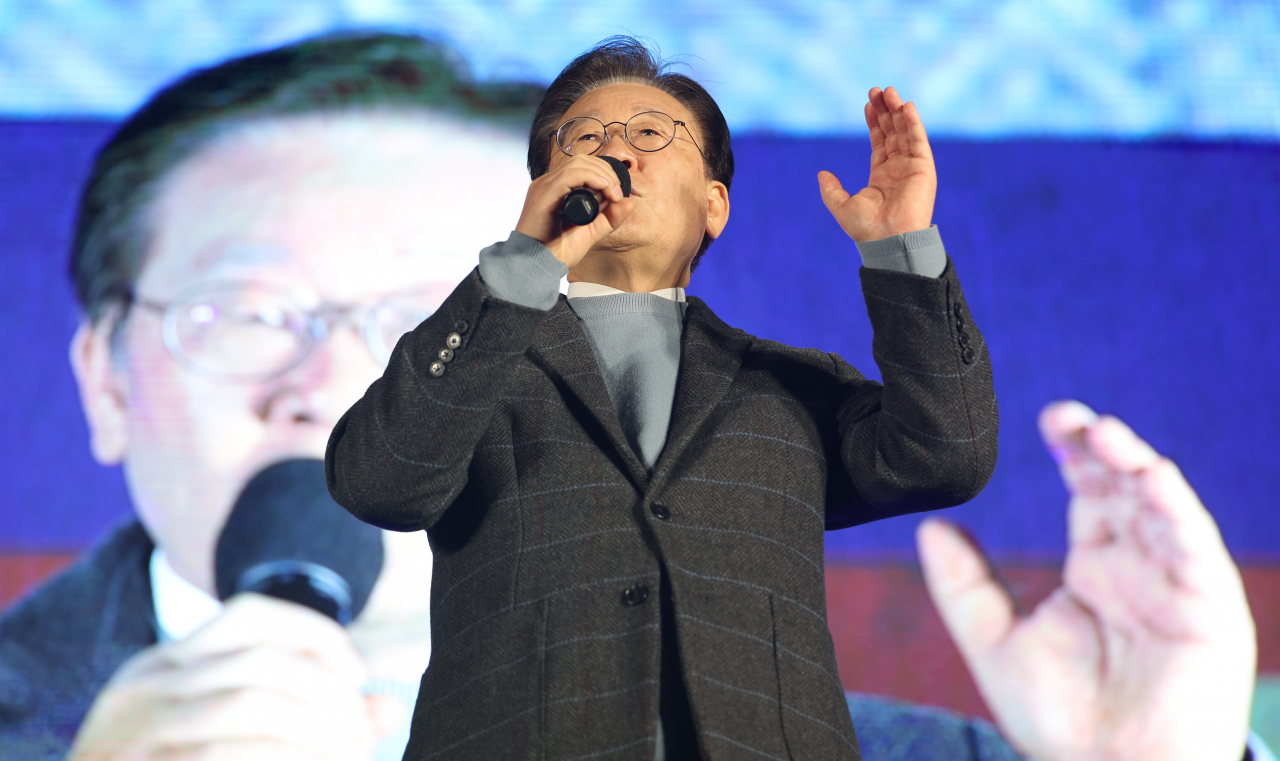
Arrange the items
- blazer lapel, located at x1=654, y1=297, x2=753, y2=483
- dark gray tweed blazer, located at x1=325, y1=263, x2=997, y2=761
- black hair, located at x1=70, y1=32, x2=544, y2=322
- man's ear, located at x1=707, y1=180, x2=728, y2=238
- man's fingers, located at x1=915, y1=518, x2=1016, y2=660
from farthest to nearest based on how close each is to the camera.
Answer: black hair, located at x1=70, y1=32, x2=544, y2=322 < man's fingers, located at x1=915, y1=518, x2=1016, y2=660 < man's ear, located at x1=707, y1=180, x2=728, y2=238 < blazer lapel, located at x1=654, y1=297, x2=753, y2=483 < dark gray tweed blazer, located at x1=325, y1=263, x2=997, y2=761

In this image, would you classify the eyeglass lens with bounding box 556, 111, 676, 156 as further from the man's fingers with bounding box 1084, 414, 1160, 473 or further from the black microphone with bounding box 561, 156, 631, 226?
the man's fingers with bounding box 1084, 414, 1160, 473

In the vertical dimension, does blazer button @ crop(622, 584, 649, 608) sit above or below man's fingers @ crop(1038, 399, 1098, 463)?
below

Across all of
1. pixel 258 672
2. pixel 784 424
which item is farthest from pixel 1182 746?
pixel 258 672

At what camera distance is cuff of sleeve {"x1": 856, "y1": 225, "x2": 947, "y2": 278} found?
3.10 ft

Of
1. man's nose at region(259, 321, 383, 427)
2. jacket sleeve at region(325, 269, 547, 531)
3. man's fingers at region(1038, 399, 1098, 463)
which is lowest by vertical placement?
jacket sleeve at region(325, 269, 547, 531)

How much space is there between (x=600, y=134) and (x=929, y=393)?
0.46 m

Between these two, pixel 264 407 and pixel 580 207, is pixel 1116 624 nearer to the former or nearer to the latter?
pixel 580 207

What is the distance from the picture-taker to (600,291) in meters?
1.10

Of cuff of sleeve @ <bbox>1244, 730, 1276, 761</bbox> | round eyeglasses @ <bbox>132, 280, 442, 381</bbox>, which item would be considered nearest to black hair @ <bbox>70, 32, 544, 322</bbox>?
round eyeglasses @ <bbox>132, 280, 442, 381</bbox>

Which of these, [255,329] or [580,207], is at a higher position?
[255,329]

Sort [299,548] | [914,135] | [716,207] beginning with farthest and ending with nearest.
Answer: [299,548], [716,207], [914,135]

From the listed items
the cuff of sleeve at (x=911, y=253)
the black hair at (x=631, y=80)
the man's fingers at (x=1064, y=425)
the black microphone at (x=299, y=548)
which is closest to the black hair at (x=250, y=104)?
the black microphone at (x=299, y=548)

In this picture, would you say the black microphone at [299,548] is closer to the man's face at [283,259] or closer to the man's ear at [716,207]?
the man's face at [283,259]

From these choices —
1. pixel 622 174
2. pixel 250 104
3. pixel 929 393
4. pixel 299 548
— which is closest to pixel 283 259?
pixel 250 104
